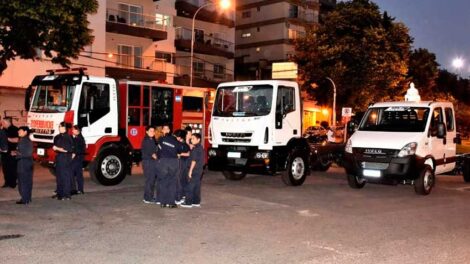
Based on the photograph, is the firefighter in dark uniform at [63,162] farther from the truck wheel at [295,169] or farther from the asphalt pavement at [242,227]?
the truck wheel at [295,169]

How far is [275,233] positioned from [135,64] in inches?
1058

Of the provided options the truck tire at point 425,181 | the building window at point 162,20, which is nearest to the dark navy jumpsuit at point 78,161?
the truck tire at point 425,181

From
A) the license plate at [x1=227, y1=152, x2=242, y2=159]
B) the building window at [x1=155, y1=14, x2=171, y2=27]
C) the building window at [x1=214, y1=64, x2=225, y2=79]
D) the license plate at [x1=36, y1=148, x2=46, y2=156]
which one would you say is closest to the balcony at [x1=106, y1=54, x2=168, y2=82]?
the building window at [x1=155, y1=14, x2=171, y2=27]

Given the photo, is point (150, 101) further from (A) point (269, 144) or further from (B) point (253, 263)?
(B) point (253, 263)

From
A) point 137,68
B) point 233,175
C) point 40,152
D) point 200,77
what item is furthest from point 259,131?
point 200,77

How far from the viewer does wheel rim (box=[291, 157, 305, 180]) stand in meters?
14.6

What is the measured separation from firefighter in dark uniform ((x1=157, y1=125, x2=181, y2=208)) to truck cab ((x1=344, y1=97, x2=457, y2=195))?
16.1 ft

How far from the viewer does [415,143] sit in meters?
12.8

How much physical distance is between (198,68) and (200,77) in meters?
1.37

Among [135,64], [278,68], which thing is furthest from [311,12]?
[135,64]

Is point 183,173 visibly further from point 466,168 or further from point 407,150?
point 466,168

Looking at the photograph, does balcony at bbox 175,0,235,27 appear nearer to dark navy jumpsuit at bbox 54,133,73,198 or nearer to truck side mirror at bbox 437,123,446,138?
truck side mirror at bbox 437,123,446,138

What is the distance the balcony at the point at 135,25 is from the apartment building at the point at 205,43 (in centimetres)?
318

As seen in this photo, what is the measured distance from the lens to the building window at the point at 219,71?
4296 cm
